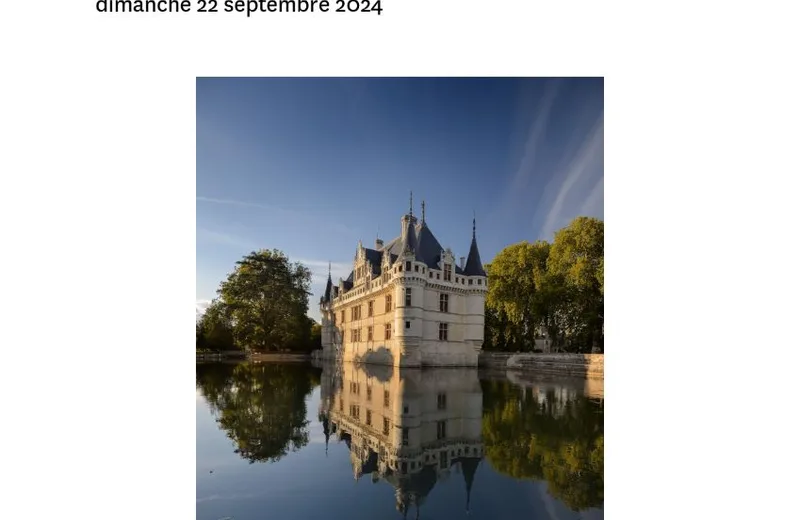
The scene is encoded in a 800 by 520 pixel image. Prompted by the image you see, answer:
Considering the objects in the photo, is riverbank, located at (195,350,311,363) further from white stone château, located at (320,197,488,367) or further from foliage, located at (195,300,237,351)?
white stone château, located at (320,197,488,367)

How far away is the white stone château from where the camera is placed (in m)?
22.0

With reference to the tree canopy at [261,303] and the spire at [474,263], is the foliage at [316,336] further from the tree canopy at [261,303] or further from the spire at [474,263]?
the spire at [474,263]

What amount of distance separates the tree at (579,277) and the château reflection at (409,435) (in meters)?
14.5

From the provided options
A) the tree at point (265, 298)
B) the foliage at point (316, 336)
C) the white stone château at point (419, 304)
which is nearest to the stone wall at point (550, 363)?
the white stone château at point (419, 304)

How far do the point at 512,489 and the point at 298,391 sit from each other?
8.31 m

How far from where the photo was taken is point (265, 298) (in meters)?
A: 32.7

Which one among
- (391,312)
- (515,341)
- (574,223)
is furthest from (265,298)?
(574,223)

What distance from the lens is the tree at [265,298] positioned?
1275 inches

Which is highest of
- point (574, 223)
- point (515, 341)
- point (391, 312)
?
point (574, 223)

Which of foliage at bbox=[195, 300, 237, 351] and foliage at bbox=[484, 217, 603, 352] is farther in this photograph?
foliage at bbox=[195, 300, 237, 351]

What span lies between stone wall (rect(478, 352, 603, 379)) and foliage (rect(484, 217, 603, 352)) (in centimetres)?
304

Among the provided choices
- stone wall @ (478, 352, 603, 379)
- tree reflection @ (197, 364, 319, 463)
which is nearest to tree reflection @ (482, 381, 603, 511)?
tree reflection @ (197, 364, 319, 463)

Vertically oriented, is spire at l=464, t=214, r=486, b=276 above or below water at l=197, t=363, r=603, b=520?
above

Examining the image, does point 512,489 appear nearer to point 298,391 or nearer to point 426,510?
point 426,510
